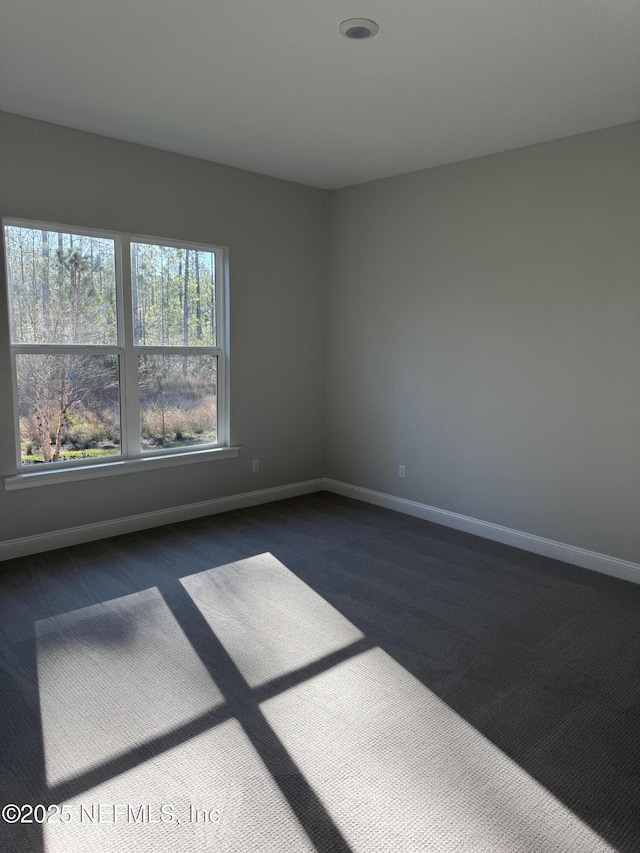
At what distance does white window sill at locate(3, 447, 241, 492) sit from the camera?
3.71m

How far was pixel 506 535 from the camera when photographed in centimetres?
417

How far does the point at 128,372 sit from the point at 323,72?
2.34 metres

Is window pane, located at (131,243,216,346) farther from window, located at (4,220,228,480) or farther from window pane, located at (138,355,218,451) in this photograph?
window pane, located at (138,355,218,451)

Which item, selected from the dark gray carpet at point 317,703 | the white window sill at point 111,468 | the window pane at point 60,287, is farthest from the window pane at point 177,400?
the dark gray carpet at point 317,703

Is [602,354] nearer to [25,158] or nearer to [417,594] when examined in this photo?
[417,594]

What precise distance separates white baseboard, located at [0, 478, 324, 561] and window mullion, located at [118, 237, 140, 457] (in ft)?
1.67

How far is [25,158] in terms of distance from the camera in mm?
3523

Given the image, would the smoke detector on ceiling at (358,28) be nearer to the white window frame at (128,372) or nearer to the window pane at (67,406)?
the white window frame at (128,372)

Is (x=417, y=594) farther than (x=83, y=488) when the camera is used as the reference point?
No

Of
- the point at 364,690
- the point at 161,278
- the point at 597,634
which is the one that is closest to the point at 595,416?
the point at 597,634

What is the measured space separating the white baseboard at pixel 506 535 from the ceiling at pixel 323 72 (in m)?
2.62

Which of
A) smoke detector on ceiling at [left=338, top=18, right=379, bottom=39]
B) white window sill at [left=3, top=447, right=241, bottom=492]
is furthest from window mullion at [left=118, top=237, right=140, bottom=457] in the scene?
smoke detector on ceiling at [left=338, top=18, right=379, bottom=39]

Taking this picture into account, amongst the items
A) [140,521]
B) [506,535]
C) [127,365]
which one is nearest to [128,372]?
[127,365]

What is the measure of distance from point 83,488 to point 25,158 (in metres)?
2.11
